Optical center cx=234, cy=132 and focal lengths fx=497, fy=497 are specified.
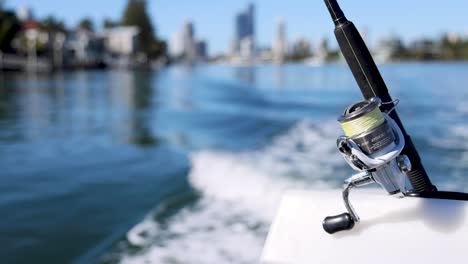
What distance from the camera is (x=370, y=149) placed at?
1.21 m

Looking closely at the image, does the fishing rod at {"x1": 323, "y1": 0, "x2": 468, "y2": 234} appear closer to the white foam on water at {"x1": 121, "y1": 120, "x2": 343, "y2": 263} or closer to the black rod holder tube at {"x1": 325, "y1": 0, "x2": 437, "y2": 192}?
the black rod holder tube at {"x1": 325, "y1": 0, "x2": 437, "y2": 192}

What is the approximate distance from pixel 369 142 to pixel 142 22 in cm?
9308

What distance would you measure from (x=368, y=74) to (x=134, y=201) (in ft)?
8.65

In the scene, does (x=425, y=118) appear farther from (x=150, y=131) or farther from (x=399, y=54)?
(x=399, y=54)

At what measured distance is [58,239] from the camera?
9.41 ft

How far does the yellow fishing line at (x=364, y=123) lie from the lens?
1192 millimetres

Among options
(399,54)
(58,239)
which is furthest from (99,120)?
(399,54)

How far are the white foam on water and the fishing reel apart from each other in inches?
52.4

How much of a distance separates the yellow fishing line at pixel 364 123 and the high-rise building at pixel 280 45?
9339 centimetres

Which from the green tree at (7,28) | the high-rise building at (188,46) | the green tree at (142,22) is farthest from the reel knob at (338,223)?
the high-rise building at (188,46)

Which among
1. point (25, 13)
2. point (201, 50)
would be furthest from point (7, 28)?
point (201, 50)

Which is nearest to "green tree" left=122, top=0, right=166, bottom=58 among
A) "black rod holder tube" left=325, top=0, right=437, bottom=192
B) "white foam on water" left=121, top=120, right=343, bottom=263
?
"white foam on water" left=121, top=120, right=343, bottom=263

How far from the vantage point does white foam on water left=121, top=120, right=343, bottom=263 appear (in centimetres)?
266

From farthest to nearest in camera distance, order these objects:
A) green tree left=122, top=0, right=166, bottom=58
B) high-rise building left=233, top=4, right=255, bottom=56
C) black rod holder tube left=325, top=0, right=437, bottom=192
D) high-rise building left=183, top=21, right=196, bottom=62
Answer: high-rise building left=183, top=21, right=196, bottom=62
green tree left=122, top=0, right=166, bottom=58
high-rise building left=233, top=4, right=255, bottom=56
black rod holder tube left=325, top=0, right=437, bottom=192
